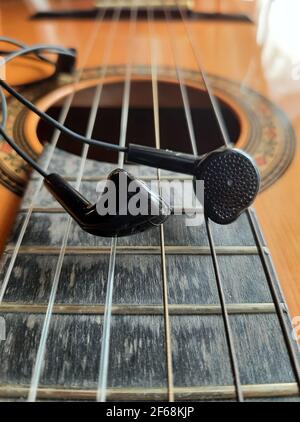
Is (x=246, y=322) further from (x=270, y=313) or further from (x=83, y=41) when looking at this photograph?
(x=83, y=41)

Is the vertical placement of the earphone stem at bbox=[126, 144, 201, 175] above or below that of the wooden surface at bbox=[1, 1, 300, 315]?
below

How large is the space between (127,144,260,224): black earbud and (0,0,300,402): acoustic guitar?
0.15 ft

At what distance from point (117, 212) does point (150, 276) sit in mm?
81

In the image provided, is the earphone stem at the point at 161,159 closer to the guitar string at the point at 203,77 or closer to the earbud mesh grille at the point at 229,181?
the earbud mesh grille at the point at 229,181

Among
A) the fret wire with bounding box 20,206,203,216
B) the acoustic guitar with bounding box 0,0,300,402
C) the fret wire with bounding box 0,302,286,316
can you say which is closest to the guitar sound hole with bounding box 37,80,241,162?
the acoustic guitar with bounding box 0,0,300,402

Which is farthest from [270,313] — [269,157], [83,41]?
[83,41]

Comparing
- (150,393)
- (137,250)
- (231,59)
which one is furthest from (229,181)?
(231,59)

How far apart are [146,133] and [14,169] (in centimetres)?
35

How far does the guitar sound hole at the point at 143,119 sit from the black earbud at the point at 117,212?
0.41m

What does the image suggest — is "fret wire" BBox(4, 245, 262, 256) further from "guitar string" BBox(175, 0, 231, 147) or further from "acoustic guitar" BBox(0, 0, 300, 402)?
"guitar string" BBox(175, 0, 231, 147)

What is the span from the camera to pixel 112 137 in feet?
3.13

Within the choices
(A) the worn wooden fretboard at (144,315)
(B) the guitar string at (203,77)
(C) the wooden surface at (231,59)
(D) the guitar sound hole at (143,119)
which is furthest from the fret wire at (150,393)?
(D) the guitar sound hole at (143,119)

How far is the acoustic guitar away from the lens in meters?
0.39

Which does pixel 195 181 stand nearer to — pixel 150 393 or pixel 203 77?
pixel 150 393
